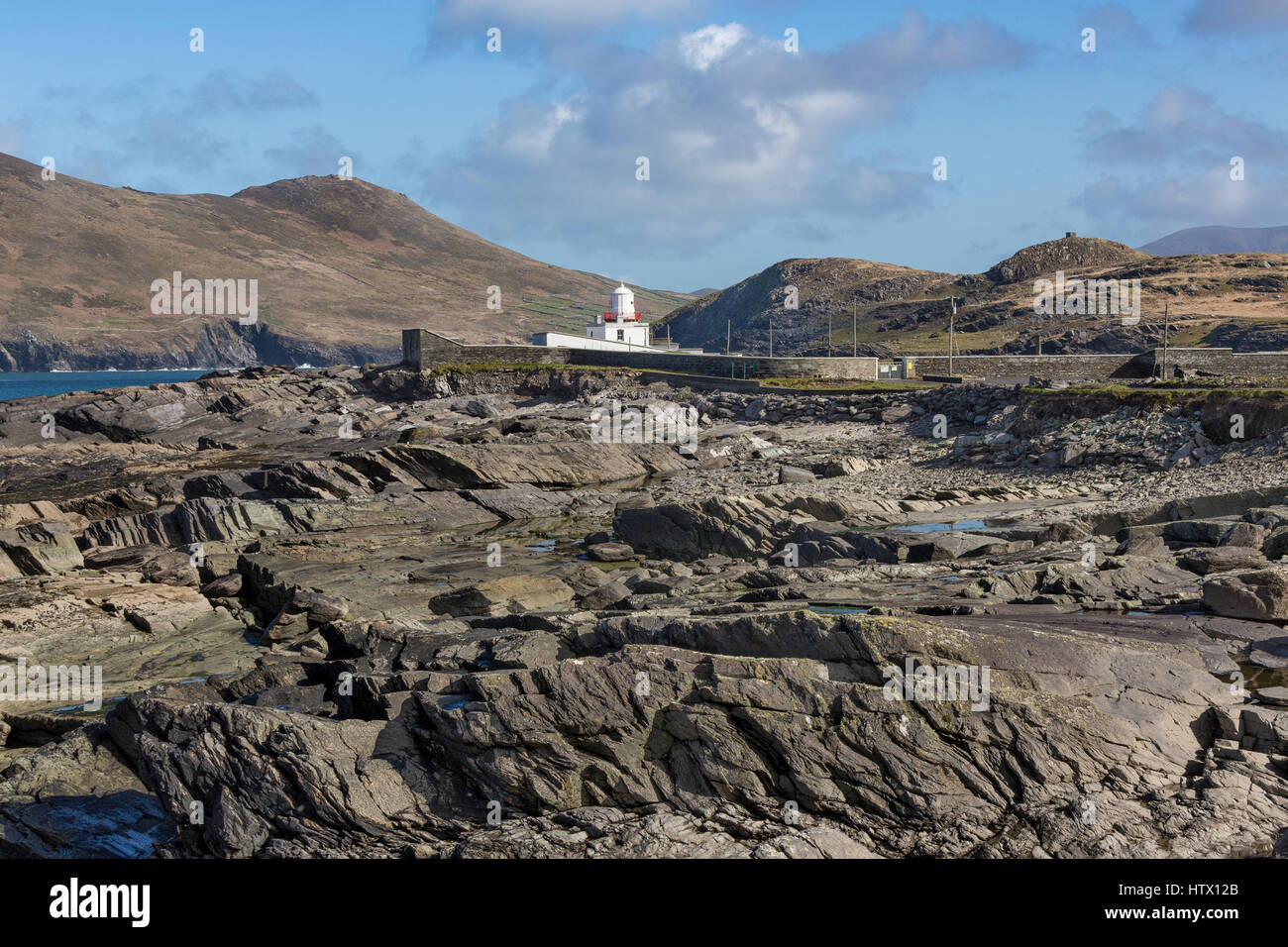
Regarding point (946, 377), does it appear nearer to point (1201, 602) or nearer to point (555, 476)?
point (555, 476)

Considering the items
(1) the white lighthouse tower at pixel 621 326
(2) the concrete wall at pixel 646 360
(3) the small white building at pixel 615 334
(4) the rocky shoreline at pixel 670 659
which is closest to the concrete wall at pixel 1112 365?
(2) the concrete wall at pixel 646 360

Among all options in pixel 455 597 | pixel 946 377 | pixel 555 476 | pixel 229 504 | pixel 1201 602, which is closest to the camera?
pixel 1201 602

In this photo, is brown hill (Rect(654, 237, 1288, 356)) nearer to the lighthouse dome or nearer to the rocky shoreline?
the lighthouse dome

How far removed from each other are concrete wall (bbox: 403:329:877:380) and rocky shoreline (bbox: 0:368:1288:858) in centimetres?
2979

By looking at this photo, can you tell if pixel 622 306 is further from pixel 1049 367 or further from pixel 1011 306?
pixel 1011 306

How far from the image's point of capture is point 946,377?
64500mm

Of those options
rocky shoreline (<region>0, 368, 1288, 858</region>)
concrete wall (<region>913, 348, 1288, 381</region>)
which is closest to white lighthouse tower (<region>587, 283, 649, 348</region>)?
concrete wall (<region>913, 348, 1288, 381</region>)

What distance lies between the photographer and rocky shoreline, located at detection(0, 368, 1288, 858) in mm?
12148

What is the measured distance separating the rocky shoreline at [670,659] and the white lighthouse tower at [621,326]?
56538 millimetres

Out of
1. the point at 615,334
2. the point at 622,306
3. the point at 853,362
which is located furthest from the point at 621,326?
the point at 853,362

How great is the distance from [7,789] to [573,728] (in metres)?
8.24

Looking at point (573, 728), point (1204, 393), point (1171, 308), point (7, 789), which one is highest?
point (1171, 308)

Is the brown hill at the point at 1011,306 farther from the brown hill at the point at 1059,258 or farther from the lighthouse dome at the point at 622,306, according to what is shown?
the lighthouse dome at the point at 622,306
